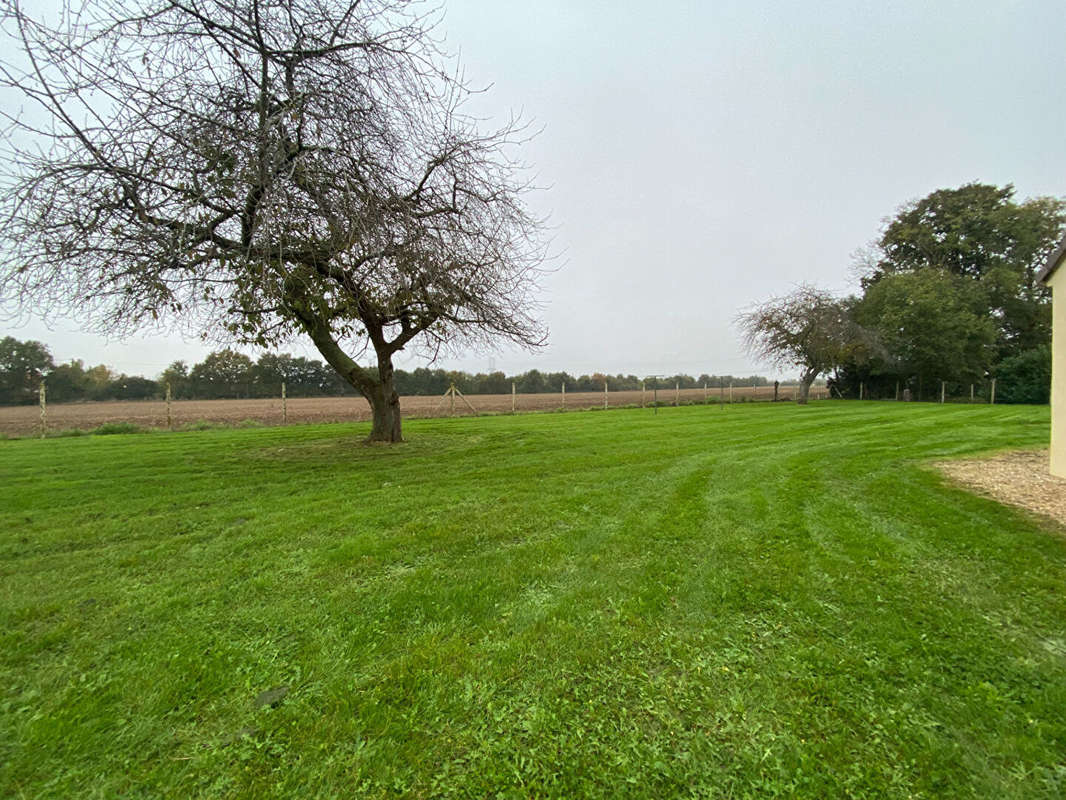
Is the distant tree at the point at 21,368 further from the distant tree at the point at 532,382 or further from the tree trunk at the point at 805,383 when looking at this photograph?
the tree trunk at the point at 805,383

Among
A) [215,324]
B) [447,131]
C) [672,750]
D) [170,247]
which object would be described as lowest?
[672,750]

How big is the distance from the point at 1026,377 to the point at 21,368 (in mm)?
52805

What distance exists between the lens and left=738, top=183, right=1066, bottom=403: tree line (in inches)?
888

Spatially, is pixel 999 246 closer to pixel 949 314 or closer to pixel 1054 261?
pixel 949 314

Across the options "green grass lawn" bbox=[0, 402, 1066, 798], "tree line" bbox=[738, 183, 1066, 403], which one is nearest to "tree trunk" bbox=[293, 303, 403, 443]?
"green grass lawn" bbox=[0, 402, 1066, 798]

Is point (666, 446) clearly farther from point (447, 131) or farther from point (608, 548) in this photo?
point (447, 131)

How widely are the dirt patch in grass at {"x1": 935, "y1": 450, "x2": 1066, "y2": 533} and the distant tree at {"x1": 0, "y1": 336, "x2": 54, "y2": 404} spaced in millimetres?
35260

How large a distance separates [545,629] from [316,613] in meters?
1.33

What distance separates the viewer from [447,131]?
6.10 m

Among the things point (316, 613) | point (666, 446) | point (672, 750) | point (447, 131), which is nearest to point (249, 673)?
point (316, 613)

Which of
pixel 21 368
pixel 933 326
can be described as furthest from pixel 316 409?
pixel 933 326

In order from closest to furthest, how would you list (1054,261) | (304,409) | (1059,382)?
(1059,382)
(1054,261)
(304,409)

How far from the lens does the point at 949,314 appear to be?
2256 centimetres

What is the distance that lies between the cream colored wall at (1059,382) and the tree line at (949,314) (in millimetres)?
19059
